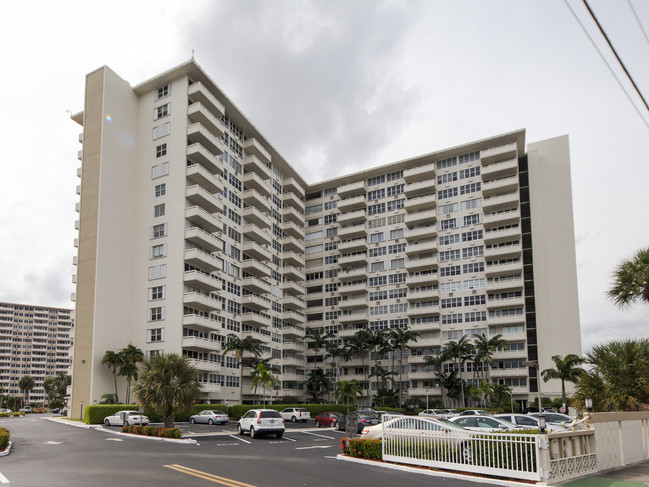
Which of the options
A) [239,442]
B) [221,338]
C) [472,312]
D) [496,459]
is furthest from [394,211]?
[496,459]

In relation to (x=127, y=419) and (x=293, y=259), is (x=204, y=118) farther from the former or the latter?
(x=127, y=419)

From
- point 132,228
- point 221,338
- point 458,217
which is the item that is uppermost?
point 458,217

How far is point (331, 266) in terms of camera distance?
327 ft

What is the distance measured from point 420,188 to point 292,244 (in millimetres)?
23392

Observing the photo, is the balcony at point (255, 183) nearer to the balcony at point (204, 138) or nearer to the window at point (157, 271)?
the balcony at point (204, 138)

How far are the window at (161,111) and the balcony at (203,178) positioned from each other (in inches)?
345

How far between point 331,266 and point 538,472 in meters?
83.7

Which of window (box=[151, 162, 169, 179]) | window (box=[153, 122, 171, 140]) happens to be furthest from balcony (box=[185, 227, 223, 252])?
window (box=[153, 122, 171, 140])

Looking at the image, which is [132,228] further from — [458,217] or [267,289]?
[458,217]

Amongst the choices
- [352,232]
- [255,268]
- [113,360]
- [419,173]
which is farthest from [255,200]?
[113,360]

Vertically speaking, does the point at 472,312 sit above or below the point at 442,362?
above

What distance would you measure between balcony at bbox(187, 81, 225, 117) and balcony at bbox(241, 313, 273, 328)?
89.6 ft

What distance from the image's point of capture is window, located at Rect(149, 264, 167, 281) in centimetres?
6438

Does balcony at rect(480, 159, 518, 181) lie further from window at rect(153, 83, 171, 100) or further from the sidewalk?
the sidewalk
